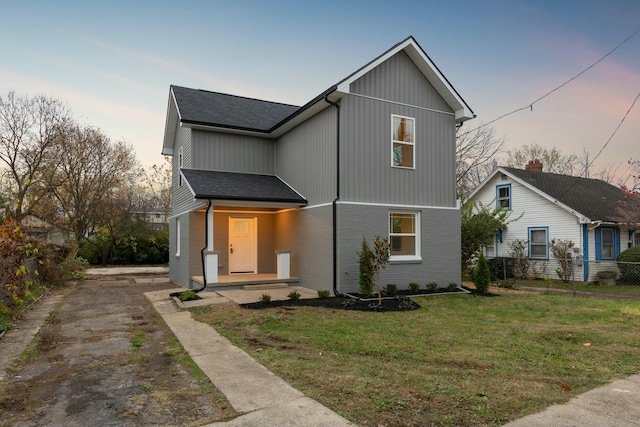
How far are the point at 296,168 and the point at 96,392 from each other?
404 inches

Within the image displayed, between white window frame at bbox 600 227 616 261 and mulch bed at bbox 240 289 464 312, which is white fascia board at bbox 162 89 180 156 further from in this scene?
white window frame at bbox 600 227 616 261

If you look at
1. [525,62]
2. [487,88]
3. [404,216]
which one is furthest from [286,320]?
[487,88]

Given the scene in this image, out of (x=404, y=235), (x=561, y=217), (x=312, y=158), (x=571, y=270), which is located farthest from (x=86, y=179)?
(x=571, y=270)

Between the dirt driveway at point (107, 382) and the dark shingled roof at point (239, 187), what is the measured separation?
15.6 ft

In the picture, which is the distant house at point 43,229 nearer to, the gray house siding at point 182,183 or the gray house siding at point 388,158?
the gray house siding at point 182,183

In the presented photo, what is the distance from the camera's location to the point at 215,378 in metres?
4.98

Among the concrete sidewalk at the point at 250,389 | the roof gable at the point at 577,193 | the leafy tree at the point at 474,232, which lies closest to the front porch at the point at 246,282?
the concrete sidewalk at the point at 250,389

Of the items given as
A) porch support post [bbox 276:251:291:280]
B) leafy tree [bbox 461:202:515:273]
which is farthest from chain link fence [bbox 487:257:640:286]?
porch support post [bbox 276:251:291:280]

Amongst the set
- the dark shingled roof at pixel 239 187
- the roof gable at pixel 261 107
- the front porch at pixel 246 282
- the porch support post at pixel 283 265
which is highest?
the roof gable at pixel 261 107

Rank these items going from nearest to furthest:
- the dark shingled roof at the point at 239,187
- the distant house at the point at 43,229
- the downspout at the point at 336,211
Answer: the downspout at the point at 336,211, the dark shingled roof at the point at 239,187, the distant house at the point at 43,229

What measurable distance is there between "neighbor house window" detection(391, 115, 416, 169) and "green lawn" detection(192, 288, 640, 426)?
478 cm

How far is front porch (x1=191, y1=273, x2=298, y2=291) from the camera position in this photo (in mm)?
12438

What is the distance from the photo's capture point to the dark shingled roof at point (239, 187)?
494 inches

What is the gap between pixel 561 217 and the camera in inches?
766
